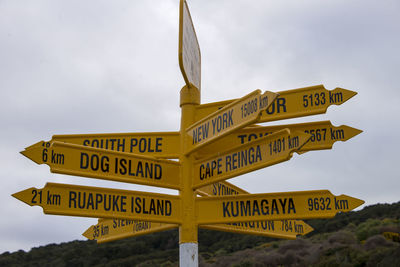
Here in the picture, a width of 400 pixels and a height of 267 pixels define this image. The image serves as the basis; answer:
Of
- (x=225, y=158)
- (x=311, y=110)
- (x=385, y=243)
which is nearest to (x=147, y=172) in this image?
(x=225, y=158)

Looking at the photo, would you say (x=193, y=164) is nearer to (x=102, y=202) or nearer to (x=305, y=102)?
(x=102, y=202)

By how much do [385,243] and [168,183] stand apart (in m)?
21.2

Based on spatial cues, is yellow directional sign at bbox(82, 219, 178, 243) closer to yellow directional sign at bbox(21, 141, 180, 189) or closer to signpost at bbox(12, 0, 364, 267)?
signpost at bbox(12, 0, 364, 267)

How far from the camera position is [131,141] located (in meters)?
5.93

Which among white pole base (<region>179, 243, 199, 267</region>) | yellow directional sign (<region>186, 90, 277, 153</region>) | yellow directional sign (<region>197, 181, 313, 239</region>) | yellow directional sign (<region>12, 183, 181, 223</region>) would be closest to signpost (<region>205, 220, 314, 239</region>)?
yellow directional sign (<region>197, 181, 313, 239</region>)

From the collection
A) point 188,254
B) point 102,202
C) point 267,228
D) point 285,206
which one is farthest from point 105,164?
point 267,228

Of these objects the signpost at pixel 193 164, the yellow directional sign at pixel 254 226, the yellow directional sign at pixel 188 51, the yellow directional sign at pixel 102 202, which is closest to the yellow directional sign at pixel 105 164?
the signpost at pixel 193 164

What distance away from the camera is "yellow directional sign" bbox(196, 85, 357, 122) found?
5.19 metres

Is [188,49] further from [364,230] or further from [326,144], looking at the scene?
[364,230]

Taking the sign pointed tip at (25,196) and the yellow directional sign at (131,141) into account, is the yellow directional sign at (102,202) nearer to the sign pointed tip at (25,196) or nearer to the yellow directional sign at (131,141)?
the sign pointed tip at (25,196)

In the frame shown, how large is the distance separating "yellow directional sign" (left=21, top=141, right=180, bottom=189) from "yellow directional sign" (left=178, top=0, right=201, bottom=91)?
3.19 ft

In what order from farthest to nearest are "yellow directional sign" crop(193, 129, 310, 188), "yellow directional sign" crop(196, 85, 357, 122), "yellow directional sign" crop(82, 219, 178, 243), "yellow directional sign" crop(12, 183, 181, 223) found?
"yellow directional sign" crop(82, 219, 178, 243) < "yellow directional sign" crop(196, 85, 357, 122) < "yellow directional sign" crop(12, 183, 181, 223) < "yellow directional sign" crop(193, 129, 310, 188)

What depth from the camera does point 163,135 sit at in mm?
5867

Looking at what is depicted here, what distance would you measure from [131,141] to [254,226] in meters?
1.64
